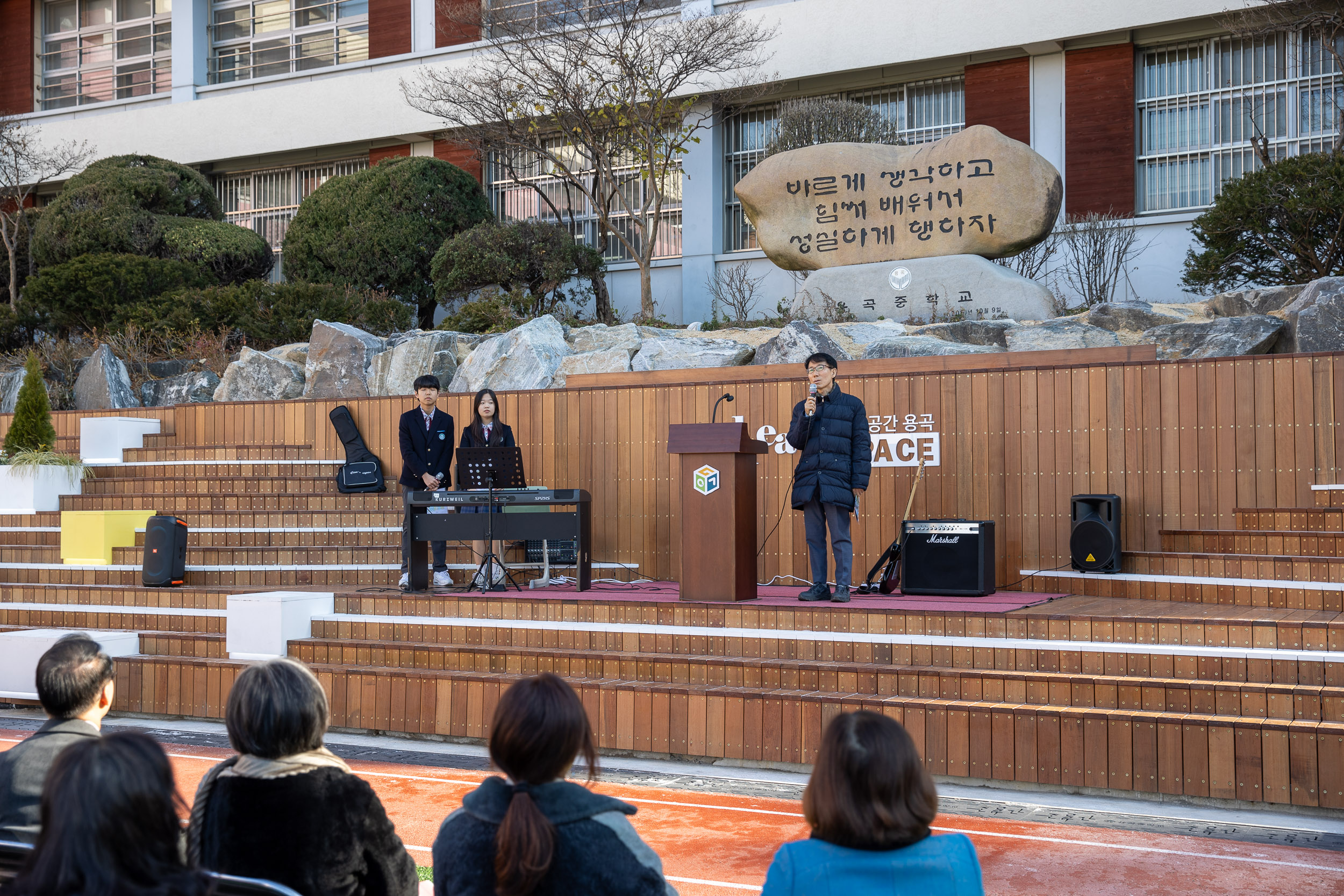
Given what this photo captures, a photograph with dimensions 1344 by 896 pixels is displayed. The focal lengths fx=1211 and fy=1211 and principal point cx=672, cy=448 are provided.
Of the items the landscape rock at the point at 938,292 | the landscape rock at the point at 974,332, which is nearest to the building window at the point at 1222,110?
the landscape rock at the point at 938,292

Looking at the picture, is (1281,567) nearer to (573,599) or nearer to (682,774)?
(682,774)

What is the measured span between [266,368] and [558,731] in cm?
1222

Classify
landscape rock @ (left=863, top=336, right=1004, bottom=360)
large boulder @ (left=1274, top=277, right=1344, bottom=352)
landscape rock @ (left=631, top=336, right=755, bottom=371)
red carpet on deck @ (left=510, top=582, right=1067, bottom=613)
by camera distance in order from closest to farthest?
1. red carpet on deck @ (left=510, top=582, right=1067, bottom=613)
2. large boulder @ (left=1274, top=277, right=1344, bottom=352)
3. landscape rock @ (left=863, top=336, right=1004, bottom=360)
4. landscape rock @ (left=631, top=336, right=755, bottom=371)

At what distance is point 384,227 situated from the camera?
740 inches

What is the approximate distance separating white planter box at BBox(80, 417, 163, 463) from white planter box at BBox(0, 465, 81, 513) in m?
0.58

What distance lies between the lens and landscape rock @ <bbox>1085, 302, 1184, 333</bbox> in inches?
440

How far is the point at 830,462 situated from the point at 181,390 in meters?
9.43

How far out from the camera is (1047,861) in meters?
4.81

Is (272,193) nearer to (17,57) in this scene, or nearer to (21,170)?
(21,170)

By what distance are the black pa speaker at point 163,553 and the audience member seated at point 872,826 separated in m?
8.36

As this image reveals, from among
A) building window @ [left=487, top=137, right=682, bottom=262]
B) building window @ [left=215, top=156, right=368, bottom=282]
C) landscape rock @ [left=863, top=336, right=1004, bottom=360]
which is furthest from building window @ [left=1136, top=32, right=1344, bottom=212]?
building window @ [left=215, top=156, right=368, bottom=282]

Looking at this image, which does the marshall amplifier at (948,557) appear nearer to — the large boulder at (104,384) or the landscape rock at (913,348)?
the landscape rock at (913,348)

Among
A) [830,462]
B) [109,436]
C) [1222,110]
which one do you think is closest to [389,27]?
[109,436]

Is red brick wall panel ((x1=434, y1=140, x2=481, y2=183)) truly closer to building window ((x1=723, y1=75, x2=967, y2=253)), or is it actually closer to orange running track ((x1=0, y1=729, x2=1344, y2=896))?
building window ((x1=723, y1=75, x2=967, y2=253))
